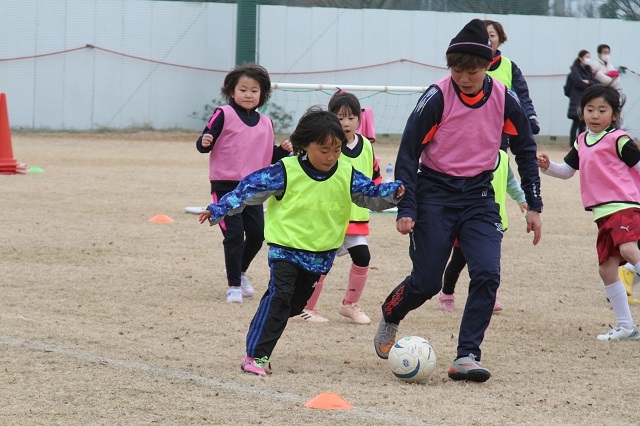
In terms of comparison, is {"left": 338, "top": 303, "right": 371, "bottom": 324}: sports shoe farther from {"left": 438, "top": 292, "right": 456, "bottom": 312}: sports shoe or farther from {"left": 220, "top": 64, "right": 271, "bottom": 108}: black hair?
{"left": 220, "top": 64, "right": 271, "bottom": 108}: black hair

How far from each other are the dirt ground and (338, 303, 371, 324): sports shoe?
0.22ft

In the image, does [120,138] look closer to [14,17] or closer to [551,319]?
[14,17]

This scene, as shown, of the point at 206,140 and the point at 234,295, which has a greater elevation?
the point at 206,140

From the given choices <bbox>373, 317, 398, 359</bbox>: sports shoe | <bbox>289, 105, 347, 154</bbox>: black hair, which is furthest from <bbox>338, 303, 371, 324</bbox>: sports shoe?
<bbox>289, 105, 347, 154</bbox>: black hair

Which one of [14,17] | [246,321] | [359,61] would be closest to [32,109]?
[14,17]

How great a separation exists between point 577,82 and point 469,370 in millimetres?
17467

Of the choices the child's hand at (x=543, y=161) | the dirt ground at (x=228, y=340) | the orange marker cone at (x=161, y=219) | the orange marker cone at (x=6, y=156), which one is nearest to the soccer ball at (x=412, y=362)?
the dirt ground at (x=228, y=340)

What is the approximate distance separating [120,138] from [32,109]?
2.12 m

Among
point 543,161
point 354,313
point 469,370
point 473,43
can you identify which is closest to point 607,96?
point 543,161

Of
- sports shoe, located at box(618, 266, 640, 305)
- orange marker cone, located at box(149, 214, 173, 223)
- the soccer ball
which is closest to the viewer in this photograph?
the soccer ball

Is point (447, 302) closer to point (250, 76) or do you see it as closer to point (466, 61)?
point (250, 76)

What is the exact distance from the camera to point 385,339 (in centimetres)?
543

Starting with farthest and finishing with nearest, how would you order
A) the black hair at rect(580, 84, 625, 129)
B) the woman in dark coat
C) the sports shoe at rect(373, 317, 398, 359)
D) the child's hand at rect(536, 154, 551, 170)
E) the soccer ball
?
the woman in dark coat, the black hair at rect(580, 84, 625, 129), the child's hand at rect(536, 154, 551, 170), the sports shoe at rect(373, 317, 398, 359), the soccer ball

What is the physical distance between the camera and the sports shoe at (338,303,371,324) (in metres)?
6.49
